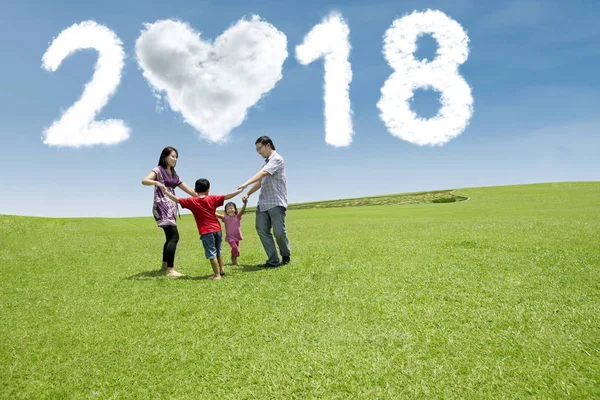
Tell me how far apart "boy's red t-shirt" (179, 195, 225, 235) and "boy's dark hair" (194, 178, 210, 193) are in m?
0.24

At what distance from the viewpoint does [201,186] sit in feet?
28.7

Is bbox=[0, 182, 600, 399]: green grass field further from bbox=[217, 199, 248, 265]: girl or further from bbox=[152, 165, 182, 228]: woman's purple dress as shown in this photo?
bbox=[152, 165, 182, 228]: woman's purple dress

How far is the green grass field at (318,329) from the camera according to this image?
4051 millimetres

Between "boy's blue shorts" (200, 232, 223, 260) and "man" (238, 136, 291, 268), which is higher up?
"man" (238, 136, 291, 268)

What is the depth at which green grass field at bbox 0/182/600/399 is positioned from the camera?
159 inches

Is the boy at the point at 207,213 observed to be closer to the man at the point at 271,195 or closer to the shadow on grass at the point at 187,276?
the shadow on grass at the point at 187,276

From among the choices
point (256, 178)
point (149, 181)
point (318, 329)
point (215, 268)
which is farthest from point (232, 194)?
point (318, 329)

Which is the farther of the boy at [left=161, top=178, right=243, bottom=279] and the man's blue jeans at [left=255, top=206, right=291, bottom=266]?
the man's blue jeans at [left=255, top=206, right=291, bottom=266]

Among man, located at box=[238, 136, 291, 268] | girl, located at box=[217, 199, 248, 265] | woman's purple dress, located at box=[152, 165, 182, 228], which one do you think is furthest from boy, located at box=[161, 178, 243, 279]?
girl, located at box=[217, 199, 248, 265]

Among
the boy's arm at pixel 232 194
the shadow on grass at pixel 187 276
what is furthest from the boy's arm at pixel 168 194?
the shadow on grass at pixel 187 276

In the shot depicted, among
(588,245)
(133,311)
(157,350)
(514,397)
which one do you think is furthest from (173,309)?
(588,245)

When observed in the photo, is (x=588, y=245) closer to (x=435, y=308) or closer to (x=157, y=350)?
(x=435, y=308)

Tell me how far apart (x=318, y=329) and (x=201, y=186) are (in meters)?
4.75

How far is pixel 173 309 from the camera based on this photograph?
6395 mm
